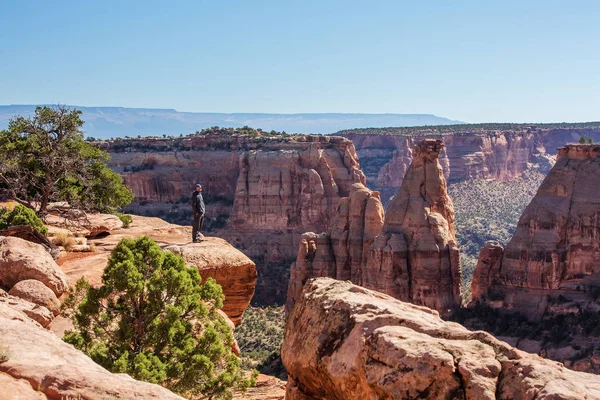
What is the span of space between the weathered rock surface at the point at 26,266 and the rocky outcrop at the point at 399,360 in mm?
6931

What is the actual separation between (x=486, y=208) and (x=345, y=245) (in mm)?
63209

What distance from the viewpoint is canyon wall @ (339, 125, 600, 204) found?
128625 millimetres

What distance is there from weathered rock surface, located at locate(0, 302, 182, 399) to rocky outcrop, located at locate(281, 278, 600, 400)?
2.65 m

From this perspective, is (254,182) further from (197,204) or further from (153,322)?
(153,322)

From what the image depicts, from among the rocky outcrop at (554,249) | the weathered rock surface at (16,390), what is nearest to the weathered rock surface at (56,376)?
the weathered rock surface at (16,390)

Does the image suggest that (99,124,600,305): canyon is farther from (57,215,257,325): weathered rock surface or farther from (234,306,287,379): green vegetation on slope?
(57,215,257,325): weathered rock surface

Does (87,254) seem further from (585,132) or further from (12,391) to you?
(585,132)

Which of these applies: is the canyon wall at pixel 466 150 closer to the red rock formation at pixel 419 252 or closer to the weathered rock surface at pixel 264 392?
the red rock formation at pixel 419 252

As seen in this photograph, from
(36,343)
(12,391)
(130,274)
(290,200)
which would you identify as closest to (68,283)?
(130,274)

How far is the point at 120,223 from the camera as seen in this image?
29.2 meters

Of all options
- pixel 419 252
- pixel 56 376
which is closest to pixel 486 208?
pixel 419 252

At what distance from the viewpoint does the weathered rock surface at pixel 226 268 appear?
900 inches

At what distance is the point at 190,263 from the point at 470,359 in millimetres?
12846

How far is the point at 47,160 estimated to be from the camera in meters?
28.8
